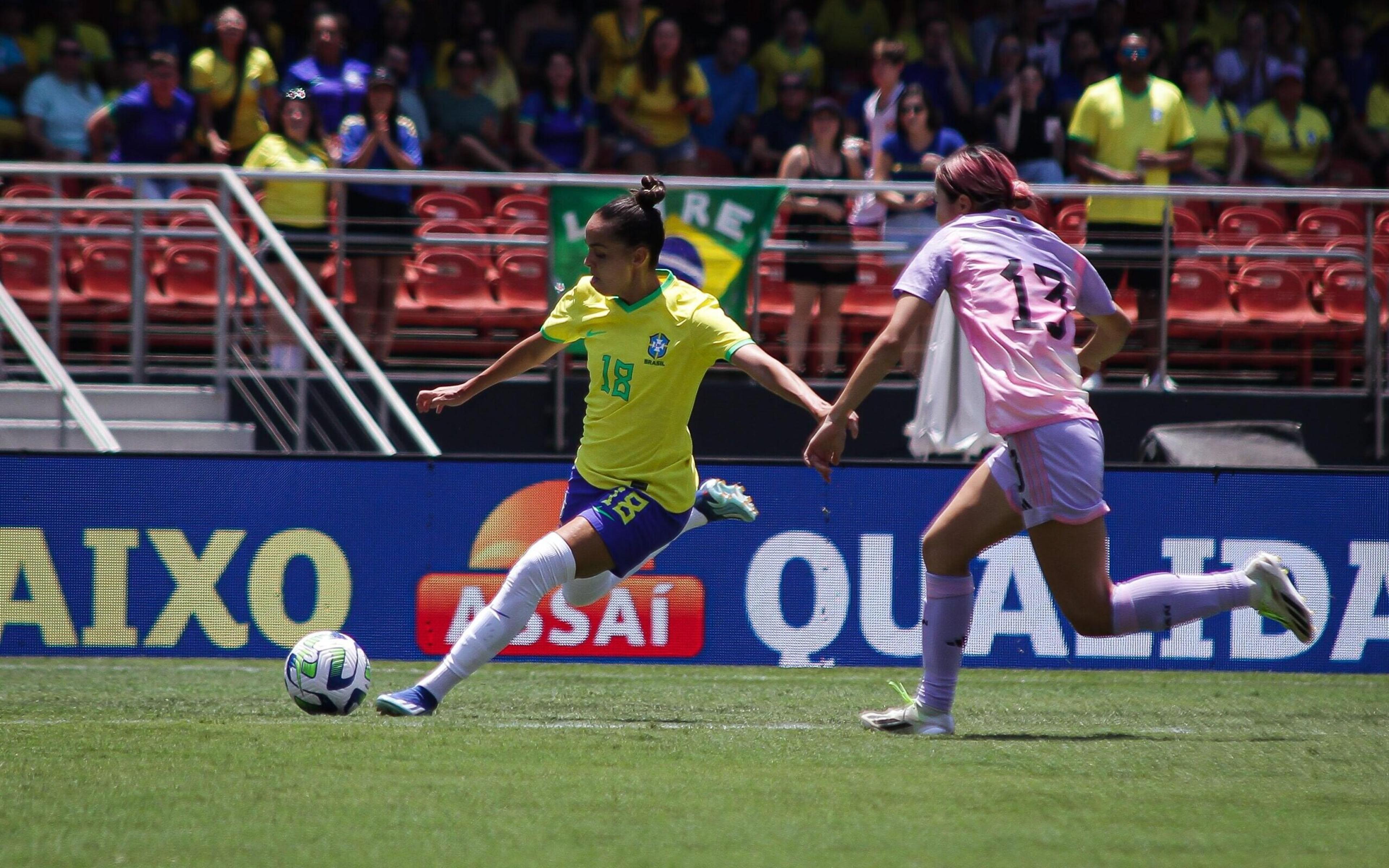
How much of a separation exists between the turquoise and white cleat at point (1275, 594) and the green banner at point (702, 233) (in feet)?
16.2

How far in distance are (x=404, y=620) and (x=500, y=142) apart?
21.0 ft

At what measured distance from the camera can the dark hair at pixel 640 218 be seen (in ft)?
18.8

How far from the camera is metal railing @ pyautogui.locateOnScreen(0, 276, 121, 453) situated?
9.34 m

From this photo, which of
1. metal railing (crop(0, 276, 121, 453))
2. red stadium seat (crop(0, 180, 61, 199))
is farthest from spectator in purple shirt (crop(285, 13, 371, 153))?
metal railing (crop(0, 276, 121, 453))

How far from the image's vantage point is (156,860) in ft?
12.6

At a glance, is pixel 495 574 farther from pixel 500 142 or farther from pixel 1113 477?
pixel 500 142

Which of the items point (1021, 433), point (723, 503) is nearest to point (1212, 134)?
point (723, 503)

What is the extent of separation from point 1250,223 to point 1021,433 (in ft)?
26.4

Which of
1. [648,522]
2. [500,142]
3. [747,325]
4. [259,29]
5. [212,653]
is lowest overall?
[212,653]

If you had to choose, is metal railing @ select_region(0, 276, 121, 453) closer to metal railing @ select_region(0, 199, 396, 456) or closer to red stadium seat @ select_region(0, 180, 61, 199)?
metal railing @ select_region(0, 199, 396, 456)

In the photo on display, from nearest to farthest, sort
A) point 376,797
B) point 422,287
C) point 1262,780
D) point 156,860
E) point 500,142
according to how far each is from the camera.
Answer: point 156,860
point 376,797
point 1262,780
point 422,287
point 500,142

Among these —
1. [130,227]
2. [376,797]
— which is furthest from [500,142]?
[376,797]

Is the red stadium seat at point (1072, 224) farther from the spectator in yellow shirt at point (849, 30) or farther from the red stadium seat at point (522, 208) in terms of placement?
the spectator in yellow shirt at point (849, 30)

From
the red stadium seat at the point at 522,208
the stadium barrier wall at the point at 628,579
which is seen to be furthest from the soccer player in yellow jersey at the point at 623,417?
the red stadium seat at the point at 522,208
